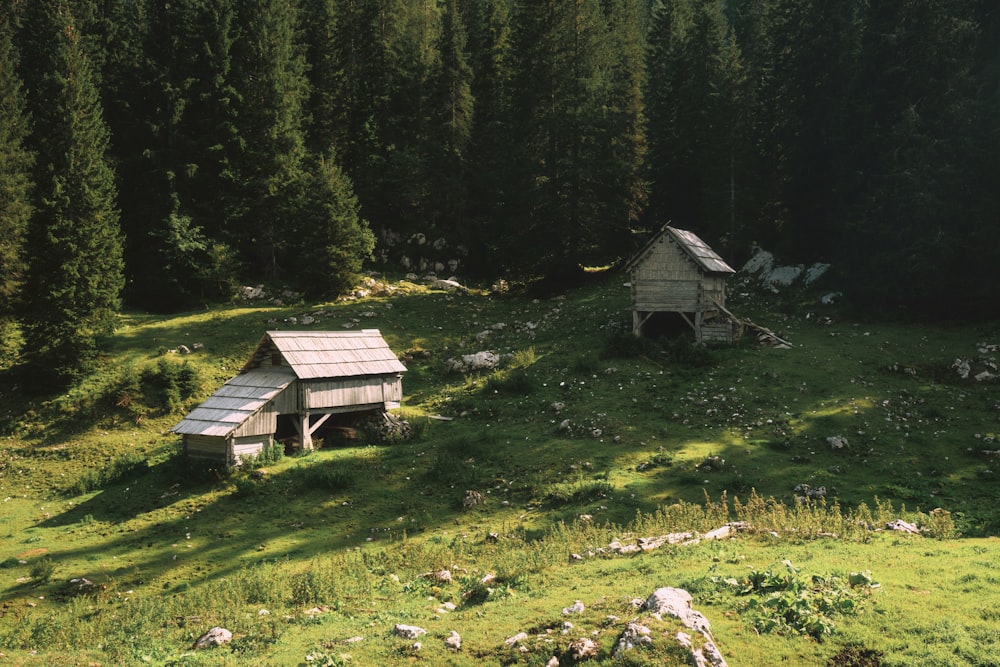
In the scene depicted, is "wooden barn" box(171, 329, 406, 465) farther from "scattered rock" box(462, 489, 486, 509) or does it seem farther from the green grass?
"scattered rock" box(462, 489, 486, 509)

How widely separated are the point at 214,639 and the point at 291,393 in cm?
1459

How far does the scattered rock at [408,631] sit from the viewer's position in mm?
10781

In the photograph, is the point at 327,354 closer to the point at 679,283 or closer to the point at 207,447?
the point at 207,447

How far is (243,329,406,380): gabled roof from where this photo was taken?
26344 millimetres

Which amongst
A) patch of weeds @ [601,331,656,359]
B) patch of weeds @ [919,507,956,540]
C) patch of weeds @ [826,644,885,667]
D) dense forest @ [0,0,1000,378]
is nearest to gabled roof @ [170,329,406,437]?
dense forest @ [0,0,1000,378]

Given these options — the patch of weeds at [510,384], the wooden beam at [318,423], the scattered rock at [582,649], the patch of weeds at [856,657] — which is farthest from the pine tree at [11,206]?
the patch of weeds at [856,657]

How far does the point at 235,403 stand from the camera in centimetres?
2516

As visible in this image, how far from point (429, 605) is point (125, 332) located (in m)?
30.5

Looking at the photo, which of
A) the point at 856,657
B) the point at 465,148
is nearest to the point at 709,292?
the point at 856,657

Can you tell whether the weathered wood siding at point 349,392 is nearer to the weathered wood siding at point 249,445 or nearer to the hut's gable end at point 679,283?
the weathered wood siding at point 249,445

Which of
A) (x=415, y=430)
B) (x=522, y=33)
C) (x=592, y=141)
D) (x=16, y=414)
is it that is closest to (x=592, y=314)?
→ (x=592, y=141)

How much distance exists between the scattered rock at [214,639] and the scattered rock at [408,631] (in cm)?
331

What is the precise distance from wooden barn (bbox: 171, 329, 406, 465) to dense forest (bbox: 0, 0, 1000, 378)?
1061cm

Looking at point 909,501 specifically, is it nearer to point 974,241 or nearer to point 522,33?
point 974,241
